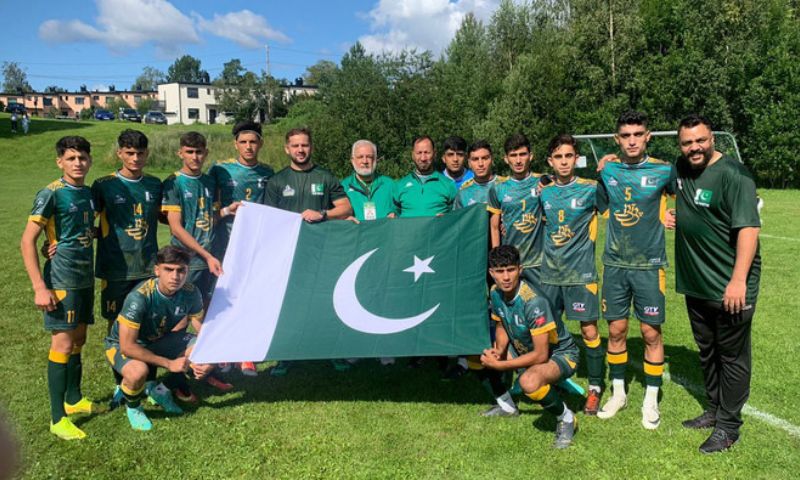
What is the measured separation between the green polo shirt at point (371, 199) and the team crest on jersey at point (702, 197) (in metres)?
2.94

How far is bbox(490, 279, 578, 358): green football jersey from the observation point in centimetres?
429

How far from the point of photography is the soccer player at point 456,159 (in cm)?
616

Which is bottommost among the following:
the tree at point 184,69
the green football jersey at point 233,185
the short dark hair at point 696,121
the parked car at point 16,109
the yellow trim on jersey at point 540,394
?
the yellow trim on jersey at point 540,394

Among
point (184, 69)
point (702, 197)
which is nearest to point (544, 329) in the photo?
point (702, 197)

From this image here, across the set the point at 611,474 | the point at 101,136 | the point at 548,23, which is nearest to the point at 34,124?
the point at 101,136

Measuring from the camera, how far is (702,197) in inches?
163

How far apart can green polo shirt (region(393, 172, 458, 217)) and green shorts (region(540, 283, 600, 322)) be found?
150cm

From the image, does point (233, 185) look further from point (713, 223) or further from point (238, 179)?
point (713, 223)

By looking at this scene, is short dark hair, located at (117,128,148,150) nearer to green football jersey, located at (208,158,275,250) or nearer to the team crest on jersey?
green football jersey, located at (208,158,275,250)

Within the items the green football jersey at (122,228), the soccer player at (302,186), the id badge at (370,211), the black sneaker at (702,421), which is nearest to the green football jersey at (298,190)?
the soccer player at (302,186)

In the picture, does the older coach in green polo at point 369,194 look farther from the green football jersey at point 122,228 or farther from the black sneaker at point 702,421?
the black sneaker at point 702,421

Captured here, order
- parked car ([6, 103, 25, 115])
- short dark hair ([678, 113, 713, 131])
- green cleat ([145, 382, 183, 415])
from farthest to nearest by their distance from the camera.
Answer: parked car ([6, 103, 25, 115]) < green cleat ([145, 382, 183, 415]) < short dark hair ([678, 113, 713, 131])

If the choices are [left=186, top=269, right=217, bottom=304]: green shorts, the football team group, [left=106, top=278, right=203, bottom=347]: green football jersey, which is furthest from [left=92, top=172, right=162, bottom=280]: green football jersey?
[left=186, top=269, right=217, bottom=304]: green shorts

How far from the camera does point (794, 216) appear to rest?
16.3 metres
